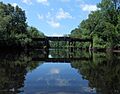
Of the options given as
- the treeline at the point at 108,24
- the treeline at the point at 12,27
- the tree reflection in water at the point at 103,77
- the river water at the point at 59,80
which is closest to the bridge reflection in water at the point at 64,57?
the treeline at the point at 108,24

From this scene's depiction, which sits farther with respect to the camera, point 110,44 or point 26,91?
point 110,44

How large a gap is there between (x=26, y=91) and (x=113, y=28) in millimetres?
79819

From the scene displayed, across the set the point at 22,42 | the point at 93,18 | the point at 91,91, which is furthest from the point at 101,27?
the point at 91,91

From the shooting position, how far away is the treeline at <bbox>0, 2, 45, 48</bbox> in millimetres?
98719

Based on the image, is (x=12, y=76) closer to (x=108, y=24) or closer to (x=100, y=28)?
(x=108, y=24)

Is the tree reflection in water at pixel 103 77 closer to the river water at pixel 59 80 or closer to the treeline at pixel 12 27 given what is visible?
the river water at pixel 59 80

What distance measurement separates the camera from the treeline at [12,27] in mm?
98719

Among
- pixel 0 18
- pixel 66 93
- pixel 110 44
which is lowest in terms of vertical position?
pixel 66 93

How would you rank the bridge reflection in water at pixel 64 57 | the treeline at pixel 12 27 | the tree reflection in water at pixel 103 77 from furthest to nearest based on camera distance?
1. the treeline at pixel 12 27
2. the bridge reflection in water at pixel 64 57
3. the tree reflection in water at pixel 103 77

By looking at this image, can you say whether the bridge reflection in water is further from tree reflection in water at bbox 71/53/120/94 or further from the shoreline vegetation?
tree reflection in water at bbox 71/53/120/94

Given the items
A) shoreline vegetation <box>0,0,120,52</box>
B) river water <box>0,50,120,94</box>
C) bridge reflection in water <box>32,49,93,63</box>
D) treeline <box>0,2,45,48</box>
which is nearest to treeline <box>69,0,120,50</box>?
shoreline vegetation <box>0,0,120,52</box>

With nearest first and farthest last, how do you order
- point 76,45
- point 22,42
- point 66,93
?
point 66,93, point 22,42, point 76,45

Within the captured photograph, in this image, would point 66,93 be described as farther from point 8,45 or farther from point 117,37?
point 8,45

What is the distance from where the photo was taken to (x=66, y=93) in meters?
17.3
